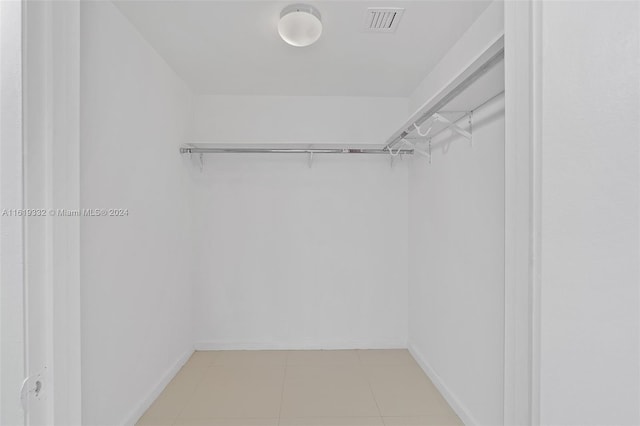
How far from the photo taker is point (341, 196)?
9.79 feet

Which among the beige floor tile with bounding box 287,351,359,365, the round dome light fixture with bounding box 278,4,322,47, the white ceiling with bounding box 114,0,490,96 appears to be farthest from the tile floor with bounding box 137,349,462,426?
the white ceiling with bounding box 114,0,490,96

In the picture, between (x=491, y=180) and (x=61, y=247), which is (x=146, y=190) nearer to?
(x=61, y=247)

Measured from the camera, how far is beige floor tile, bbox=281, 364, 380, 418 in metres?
2.04

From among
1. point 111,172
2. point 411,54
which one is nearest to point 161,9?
point 111,172

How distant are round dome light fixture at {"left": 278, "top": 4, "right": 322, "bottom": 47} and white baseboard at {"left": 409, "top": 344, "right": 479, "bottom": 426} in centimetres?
240

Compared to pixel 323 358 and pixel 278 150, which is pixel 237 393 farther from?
pixel 278 150

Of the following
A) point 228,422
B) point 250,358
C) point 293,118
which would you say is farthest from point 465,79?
point 250,358

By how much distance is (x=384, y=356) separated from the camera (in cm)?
282

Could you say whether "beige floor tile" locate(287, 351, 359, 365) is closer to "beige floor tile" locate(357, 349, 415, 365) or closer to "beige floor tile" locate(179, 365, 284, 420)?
"beige floor tile" locate(357, 349, 415, 365)

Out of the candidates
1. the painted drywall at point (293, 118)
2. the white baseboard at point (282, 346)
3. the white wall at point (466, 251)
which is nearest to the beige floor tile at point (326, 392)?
the white baseboard at point (282, 346)
